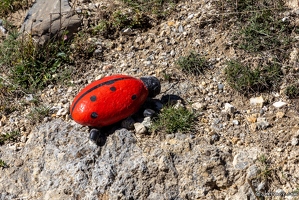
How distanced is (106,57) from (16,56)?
3.35 feet

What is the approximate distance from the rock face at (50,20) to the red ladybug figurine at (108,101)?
5.19 feet

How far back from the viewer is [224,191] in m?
4.25

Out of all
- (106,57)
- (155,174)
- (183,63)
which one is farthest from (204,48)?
(155,174)

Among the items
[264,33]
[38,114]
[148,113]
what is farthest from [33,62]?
[264,33]

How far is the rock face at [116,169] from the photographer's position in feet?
13.9

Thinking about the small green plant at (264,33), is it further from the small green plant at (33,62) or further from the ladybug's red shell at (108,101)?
the small green plant at (33,62)

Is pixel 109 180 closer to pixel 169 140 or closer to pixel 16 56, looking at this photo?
pixel 169 140

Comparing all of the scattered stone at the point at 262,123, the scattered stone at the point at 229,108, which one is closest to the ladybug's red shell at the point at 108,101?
the scattered stone at the point at 229,108

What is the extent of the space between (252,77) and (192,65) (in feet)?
2.11

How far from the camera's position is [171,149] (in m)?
4.38

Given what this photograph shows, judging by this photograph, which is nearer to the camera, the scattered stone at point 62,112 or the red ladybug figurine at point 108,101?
the red ladybug figurine at point 108,101

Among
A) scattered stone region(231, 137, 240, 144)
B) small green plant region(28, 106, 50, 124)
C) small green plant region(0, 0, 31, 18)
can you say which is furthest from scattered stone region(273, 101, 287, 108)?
small green plant region(0, 0, 31, 18)

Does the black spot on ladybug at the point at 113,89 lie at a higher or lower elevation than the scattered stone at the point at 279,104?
higher

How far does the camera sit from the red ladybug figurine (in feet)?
14.0
